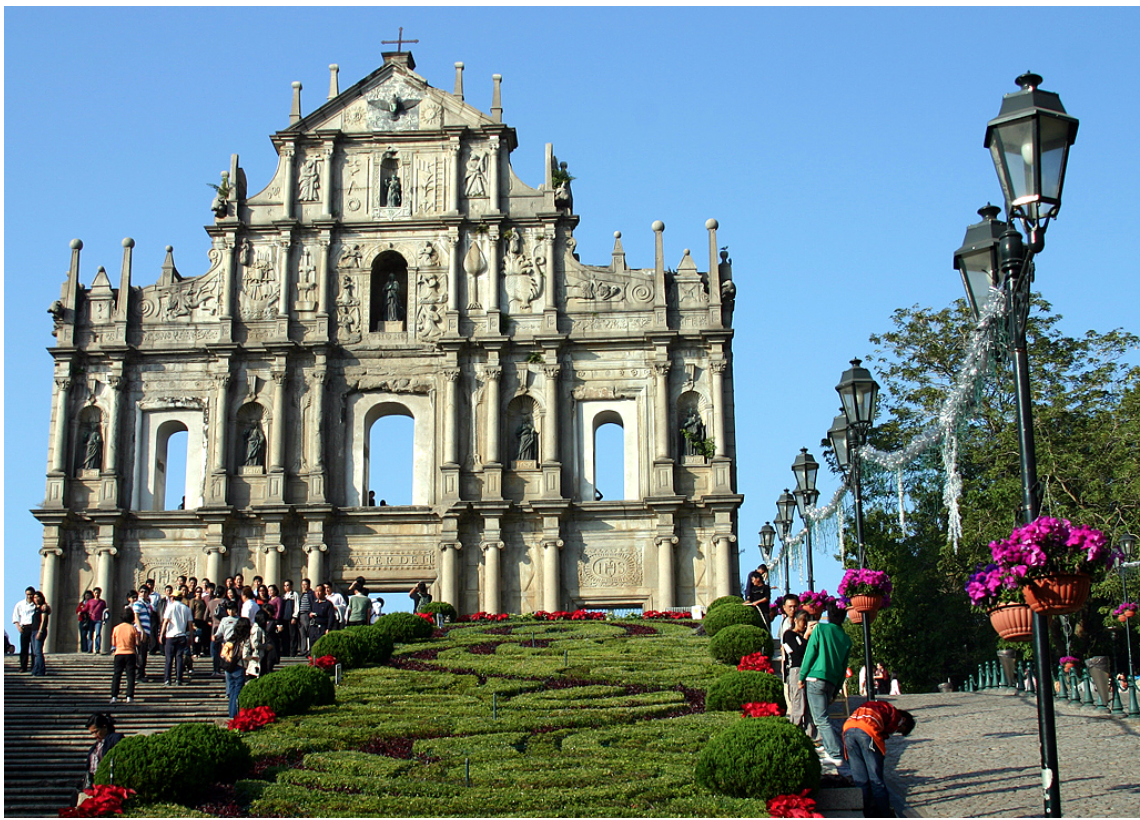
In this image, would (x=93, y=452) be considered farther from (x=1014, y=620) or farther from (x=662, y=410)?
(x=1014, y=620)

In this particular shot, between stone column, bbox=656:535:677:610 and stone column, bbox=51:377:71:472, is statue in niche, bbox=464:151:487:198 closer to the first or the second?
stone column, bbox=656:535:677:610

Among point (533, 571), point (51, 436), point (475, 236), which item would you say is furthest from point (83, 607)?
point (475, 236)

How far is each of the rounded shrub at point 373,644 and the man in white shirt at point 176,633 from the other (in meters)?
2.88

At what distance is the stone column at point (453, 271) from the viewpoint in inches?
1497

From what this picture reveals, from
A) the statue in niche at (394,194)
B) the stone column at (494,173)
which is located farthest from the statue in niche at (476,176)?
the statue in niche at (394,194)

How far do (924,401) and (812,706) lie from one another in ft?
101

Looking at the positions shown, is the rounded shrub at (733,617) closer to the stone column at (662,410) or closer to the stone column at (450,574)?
the stone column at (662,410)

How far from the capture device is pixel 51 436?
122 feet

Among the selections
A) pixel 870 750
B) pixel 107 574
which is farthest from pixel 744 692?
pixel 107 574

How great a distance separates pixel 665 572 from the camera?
3544 centimetres

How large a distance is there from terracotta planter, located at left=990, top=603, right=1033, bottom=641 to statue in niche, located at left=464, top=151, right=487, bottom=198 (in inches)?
1186

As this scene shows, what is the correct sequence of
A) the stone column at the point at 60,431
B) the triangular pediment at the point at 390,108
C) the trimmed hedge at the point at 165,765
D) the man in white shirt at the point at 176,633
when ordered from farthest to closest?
the triangular pediment at the point at 390,108, the stone column at the point at 60,431, the man in white shirt at the point at 176,633, the trimmed hedge at the point at 165,765

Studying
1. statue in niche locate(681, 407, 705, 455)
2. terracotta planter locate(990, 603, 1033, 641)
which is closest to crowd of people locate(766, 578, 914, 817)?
terracotta planter locate(990, 603, 1033, 641)

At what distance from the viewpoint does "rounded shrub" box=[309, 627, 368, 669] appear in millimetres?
23141
